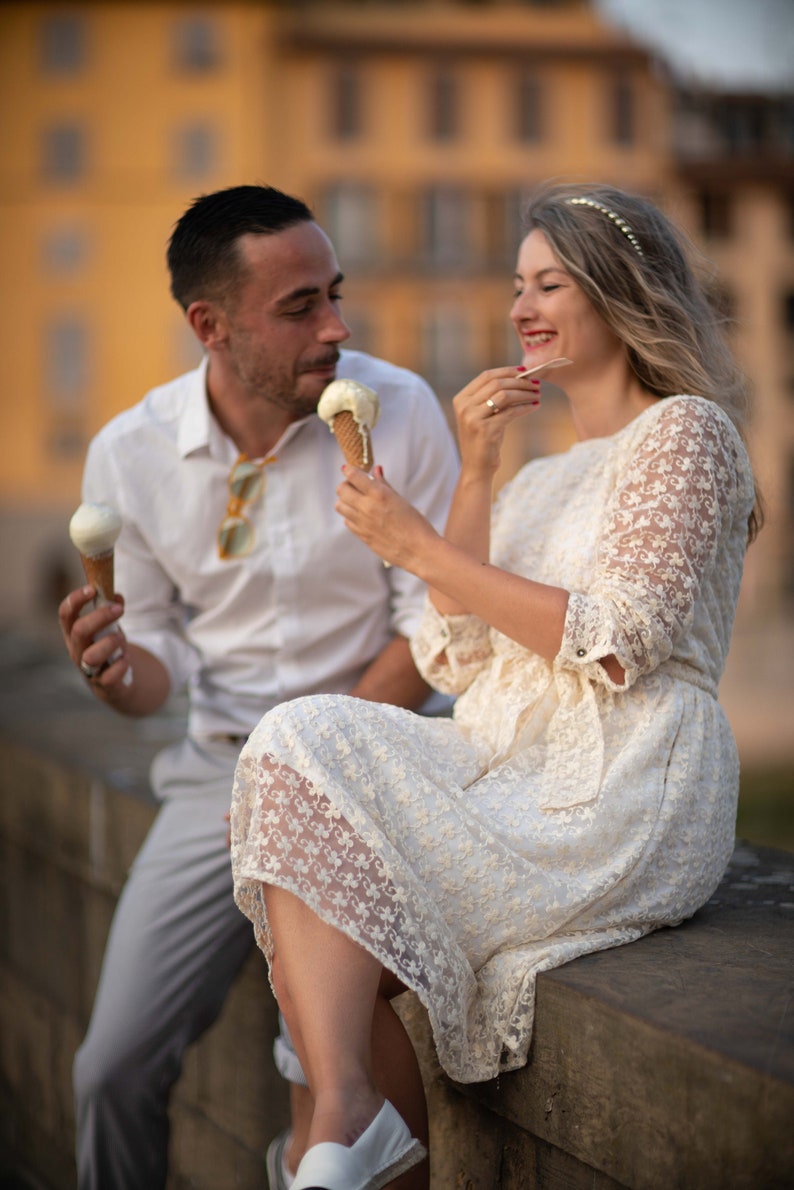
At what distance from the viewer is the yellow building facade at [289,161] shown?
107 feet

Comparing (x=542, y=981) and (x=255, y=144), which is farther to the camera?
(x=255, y=144)

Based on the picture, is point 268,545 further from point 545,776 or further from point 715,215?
point 715,215

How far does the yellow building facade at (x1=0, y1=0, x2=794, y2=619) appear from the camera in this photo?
32531mm

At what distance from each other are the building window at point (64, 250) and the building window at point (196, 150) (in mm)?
2978

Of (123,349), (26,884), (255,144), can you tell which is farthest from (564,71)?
(26,884)

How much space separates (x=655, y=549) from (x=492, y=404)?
40cm

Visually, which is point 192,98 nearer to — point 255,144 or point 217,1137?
point 255,144

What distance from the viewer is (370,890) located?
1.96 m

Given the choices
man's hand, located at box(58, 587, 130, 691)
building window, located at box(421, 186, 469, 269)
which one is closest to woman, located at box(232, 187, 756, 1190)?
man's hand, located at box(58, 587, 130, 691)

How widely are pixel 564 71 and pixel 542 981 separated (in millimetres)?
35459

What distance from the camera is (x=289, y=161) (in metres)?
33.9

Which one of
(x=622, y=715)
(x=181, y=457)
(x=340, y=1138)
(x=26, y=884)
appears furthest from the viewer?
(x=26, y=884)

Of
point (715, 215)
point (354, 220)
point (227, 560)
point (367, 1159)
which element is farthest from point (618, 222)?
point (715, 215)

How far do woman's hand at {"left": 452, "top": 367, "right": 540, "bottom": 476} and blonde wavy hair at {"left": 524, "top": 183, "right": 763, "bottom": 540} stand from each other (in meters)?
0.22
